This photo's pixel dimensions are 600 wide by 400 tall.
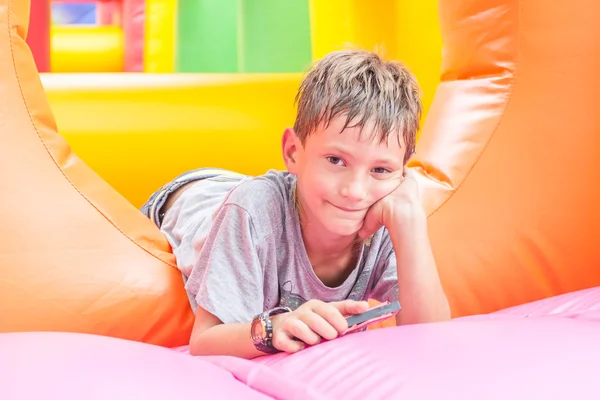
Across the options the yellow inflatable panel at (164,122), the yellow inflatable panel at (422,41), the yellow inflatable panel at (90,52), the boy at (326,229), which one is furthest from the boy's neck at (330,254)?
the yellow inflatable panel at (90,52)

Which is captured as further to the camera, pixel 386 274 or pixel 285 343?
pixel 386 274

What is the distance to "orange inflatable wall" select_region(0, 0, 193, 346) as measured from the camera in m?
1.20

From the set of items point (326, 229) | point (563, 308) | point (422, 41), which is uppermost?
point (422, 41)

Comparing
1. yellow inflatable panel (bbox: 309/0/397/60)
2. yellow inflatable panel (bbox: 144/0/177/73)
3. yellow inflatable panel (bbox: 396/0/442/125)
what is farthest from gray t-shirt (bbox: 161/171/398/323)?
yellow inflatable panel (bbox: 144/0/177/73)

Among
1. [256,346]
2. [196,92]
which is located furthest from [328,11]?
[256,346]

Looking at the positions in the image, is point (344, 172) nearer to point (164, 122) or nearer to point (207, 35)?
point (164, 122)

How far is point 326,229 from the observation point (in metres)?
1.16

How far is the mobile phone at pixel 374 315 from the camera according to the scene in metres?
0.92

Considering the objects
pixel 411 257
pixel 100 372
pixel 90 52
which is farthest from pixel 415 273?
pixel 90 52

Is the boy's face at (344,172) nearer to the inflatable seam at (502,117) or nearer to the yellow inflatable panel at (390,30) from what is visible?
the inflatable seam at (502,117)

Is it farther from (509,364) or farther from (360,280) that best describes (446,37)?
(509,364)

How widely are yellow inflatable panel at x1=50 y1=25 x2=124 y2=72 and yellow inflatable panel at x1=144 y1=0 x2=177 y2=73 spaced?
53cm

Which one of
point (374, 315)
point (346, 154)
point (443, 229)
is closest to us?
point (374, 315)

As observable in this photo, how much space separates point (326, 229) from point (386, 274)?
15cm
